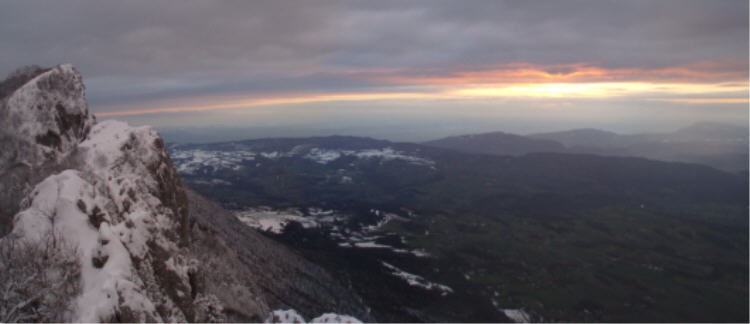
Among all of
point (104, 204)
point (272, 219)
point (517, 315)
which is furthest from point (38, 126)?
point (272, 219)

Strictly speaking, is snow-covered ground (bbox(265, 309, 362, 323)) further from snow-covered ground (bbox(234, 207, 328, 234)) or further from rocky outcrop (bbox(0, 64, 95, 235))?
snow-covered ground (bbox(234, 207, 328, 234))

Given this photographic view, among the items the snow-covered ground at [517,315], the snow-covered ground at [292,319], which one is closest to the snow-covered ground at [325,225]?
the snow-covered ground at [517,315]

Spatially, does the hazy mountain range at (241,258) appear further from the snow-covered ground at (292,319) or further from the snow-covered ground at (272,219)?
the snow-covered ground at (272,219)

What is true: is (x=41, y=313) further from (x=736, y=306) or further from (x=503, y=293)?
(x=736, y=306)

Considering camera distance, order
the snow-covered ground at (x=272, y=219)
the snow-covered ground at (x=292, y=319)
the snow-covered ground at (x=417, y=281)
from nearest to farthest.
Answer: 1. the snow-covered ground at (x=292, y=319)
2. the snow-covered ground at (x=417, y=281)
3. the snow-covered ground at (x=272, y=219)

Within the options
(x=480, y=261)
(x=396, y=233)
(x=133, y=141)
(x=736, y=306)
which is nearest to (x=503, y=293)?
(x=480, y=261)

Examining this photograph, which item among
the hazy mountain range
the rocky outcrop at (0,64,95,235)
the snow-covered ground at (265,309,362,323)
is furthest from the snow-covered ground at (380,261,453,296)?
the rocky outcrop at (0,64,95,235)

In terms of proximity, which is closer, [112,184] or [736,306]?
[112,184]

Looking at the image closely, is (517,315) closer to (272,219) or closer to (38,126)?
(272,219)
